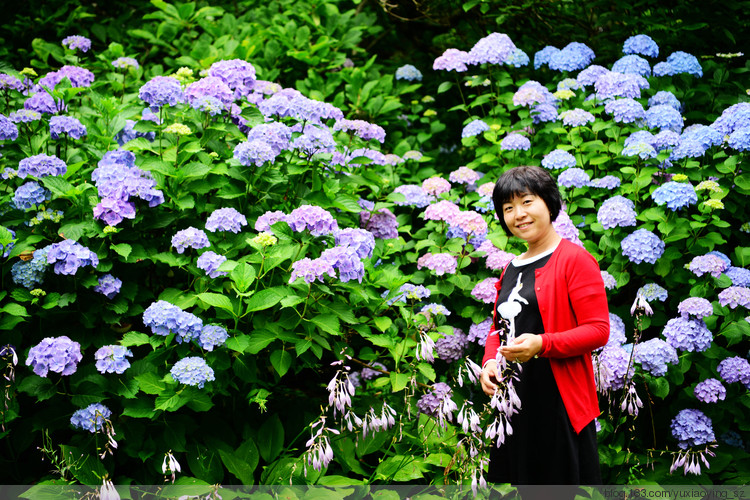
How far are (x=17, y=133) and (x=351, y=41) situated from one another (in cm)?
260

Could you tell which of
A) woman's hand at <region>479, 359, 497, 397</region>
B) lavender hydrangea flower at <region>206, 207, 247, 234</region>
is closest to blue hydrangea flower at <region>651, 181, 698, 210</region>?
woman's hand at <region>479, 359, 497, 397</region>

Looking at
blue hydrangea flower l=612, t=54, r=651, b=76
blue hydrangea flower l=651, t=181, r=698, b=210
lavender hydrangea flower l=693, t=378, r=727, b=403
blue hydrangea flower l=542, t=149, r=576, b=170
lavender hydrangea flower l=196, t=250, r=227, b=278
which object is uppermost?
blue hydrangea flower l=612, t=54, r=651, b=76

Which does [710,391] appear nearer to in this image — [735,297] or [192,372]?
→ [735,297]

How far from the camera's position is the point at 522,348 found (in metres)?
1.90

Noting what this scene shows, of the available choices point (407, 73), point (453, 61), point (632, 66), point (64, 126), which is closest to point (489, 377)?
point (64, 126)

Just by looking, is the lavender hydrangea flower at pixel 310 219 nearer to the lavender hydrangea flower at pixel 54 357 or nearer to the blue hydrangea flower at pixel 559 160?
the lavender hydrangea flower at pixel 54 357

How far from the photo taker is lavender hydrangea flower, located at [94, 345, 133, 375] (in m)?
2.36

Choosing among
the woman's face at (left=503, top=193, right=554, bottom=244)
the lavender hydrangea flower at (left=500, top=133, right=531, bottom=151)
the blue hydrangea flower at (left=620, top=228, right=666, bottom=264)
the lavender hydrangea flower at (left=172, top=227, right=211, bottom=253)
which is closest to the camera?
the woman's face at (left=503, top=193, right=554, bottom=244)

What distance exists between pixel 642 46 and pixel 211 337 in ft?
10.8

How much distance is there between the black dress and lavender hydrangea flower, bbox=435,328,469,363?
0.77 meters

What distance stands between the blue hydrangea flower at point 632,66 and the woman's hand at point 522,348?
8.38 feet

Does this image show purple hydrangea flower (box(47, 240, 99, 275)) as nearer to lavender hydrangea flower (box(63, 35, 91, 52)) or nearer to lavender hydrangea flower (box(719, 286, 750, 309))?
lavender hydrangea flower (box(63, 35, 91, 52))

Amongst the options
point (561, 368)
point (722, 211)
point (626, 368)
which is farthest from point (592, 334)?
point (722, 211)

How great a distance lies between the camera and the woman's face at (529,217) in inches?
85.9
